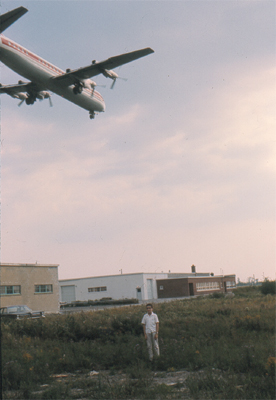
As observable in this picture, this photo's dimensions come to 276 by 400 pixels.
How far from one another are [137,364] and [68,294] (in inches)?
2254

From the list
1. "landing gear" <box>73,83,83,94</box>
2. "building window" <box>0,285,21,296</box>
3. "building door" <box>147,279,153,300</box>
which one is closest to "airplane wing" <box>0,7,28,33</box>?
"landing gear" <box>73,83,83,94</box>

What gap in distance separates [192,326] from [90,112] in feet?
62.6

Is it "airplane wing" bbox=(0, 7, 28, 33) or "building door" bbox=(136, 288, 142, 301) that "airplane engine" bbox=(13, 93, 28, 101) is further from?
"building door" bbox=(136, 288, 142, 301)

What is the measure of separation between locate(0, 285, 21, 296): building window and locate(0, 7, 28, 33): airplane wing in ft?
85.8

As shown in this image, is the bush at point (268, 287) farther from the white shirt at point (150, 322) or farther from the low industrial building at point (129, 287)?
the white shirt at point (150, 322)

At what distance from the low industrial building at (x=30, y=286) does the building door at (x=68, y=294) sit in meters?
22.6

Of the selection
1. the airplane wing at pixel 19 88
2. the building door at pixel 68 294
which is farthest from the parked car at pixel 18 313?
the building door at pixel 68 294

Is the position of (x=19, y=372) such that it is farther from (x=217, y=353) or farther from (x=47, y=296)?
(x=47, y=296)

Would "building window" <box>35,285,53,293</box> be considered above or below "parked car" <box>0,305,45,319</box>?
above

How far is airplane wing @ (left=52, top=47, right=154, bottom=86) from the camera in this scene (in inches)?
936

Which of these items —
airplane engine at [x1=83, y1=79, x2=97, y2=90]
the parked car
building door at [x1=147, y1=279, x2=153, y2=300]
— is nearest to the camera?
airplane engine at [x1=83, y1=79, x2=97, y2=90]

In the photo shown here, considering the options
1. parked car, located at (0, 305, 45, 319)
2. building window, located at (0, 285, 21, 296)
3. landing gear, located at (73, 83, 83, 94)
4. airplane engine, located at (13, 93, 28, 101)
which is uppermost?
airplane engine, located at (13, 93, 28, 101)

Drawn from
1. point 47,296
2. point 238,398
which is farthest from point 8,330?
point 47,296

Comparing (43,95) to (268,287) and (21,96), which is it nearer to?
(21,96)
